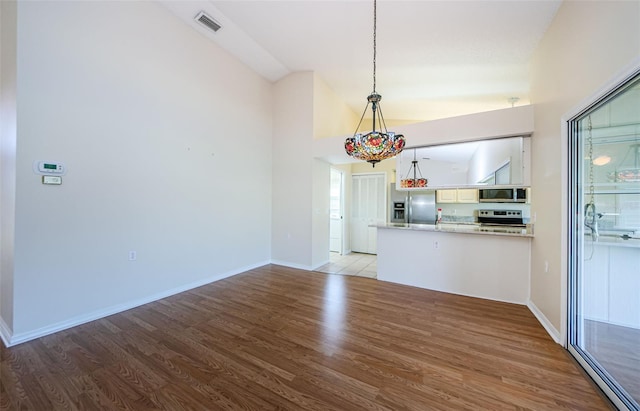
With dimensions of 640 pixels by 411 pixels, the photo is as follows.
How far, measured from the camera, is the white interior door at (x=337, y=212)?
6125 millimetres

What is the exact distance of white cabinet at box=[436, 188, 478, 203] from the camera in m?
5.21

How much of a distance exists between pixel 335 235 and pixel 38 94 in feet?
17.6

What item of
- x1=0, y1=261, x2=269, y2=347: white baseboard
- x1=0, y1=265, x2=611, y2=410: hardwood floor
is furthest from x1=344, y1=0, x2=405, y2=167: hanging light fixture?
x1=0, y1=261, x2=269, y2=347: white baseboard

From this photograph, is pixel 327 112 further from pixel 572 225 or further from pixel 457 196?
pixel 572 225

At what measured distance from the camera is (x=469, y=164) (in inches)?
143

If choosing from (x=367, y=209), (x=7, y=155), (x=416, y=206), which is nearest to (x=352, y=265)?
(x=367, y=209)

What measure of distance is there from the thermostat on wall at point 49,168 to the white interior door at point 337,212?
15.4ft

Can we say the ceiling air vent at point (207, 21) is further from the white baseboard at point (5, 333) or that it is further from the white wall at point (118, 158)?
the white baseboard at point (5, 333)

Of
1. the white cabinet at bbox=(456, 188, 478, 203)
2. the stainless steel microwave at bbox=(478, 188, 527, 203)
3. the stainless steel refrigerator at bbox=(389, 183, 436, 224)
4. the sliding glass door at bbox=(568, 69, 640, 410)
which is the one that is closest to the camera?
the sliding glass door at bbox=(568, 69, 640, 410)

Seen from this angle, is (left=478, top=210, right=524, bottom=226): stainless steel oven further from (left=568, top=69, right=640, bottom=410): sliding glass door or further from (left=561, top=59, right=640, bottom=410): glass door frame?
(left=561, top=59, right=640, bottom=410): glass door frame

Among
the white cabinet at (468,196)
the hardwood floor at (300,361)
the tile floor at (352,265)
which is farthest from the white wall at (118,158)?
the white cabinet at (468,196)

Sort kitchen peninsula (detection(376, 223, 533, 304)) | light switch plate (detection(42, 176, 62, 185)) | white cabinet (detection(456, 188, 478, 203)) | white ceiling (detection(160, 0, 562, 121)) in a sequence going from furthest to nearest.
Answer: white cabinet (detection(456, 188, 478, 203))
kitchen peninsula (detection(376, 223, 533, 304))
white ceiling (detection(160, 0, 562, 121))
light switch plate (detection(42, 176, 62, 185))

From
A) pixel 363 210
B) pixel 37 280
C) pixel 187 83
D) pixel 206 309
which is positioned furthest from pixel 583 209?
pixel 37 280

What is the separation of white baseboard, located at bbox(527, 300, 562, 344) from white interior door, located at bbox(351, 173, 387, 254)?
339cm
